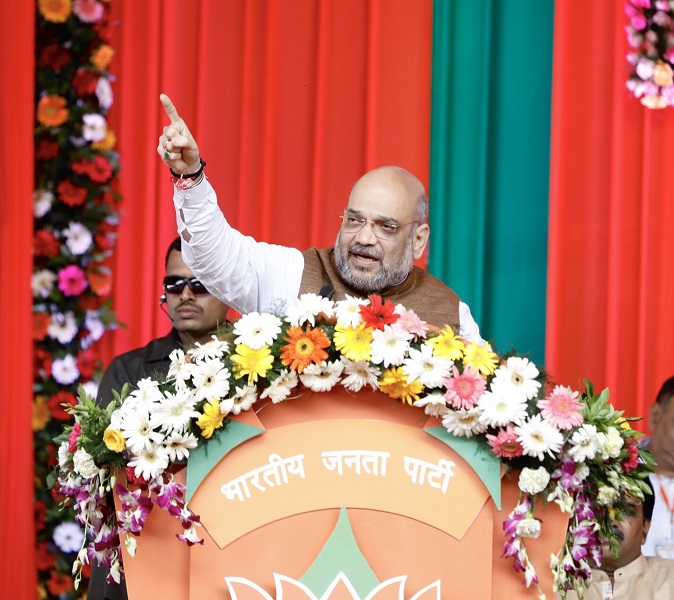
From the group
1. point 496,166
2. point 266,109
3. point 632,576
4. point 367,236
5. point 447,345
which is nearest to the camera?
point 447,345

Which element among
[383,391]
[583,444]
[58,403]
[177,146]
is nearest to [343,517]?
[383,391]

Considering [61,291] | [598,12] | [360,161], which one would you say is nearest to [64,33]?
[61,291]

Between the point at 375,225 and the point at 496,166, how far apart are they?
1.96m

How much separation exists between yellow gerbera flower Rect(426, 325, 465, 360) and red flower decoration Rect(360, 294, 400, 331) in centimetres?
9

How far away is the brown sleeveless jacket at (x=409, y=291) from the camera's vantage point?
9.83 ft

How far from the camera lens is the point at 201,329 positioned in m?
3.92

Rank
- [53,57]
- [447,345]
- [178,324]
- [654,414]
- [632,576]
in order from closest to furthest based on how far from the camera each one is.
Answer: [447,345] → [632,576] → [178,324] → [654,414] → [53,57]

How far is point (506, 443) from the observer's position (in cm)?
201

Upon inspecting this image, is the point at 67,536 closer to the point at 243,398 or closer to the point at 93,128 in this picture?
the point at 93,128

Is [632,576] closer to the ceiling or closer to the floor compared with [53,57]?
closer to the floor

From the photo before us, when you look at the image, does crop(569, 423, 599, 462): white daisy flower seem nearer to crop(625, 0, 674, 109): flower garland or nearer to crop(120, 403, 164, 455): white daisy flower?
crop(120, 403, 164, 455): white daisy flower

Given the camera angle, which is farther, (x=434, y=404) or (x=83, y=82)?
(x=83, y=82)

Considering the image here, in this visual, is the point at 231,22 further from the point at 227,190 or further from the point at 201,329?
the point at 201,329

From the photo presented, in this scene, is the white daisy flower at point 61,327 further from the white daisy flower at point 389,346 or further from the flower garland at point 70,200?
the white daisy flower at point 389,346
